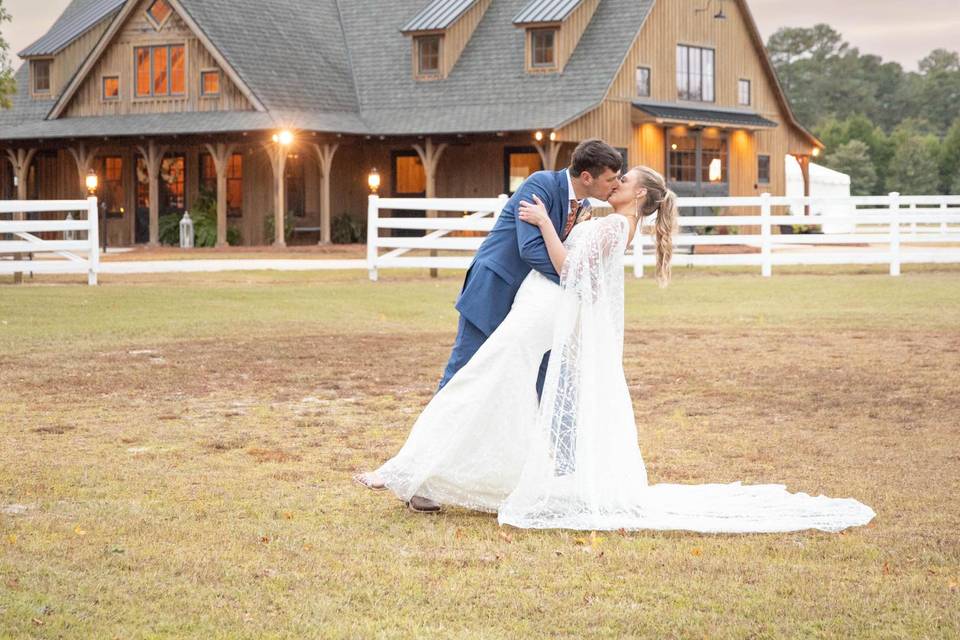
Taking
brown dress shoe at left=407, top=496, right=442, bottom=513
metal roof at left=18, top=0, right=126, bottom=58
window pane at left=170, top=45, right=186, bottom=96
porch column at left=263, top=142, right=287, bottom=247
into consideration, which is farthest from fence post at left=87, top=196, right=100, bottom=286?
metal roof at left=18, top=0, right=126, bottom=58

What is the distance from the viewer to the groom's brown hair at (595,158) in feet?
21.0

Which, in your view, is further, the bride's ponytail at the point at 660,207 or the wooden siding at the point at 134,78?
the wooden siding at the point at 134,78

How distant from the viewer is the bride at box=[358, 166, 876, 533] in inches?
253

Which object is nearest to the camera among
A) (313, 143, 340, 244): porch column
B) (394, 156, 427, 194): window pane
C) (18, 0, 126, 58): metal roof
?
(313, 143, 340, 244): porch column

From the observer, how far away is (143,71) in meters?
36.7

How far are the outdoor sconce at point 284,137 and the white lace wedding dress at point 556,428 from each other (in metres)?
27.2

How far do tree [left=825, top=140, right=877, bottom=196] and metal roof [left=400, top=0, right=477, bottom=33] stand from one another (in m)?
47.3

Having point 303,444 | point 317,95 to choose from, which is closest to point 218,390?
point 303,444

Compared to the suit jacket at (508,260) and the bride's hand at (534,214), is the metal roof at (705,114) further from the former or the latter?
the bride's hand at (534,214)

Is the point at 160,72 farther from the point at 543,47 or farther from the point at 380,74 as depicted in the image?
the point at 543,47

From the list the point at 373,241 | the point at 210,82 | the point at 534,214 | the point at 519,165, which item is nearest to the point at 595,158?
the point at 534,214

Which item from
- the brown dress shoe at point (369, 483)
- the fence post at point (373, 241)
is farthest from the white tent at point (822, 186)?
the brown dress shoe at point (369, 483)

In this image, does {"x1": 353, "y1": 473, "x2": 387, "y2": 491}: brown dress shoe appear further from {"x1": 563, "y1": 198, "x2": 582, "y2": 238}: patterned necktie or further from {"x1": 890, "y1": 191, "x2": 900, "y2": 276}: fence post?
{"x1": 890, "y1": 191, "x2": 900, "y2": 276}: fence post

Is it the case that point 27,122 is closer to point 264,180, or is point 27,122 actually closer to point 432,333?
point 264,180
